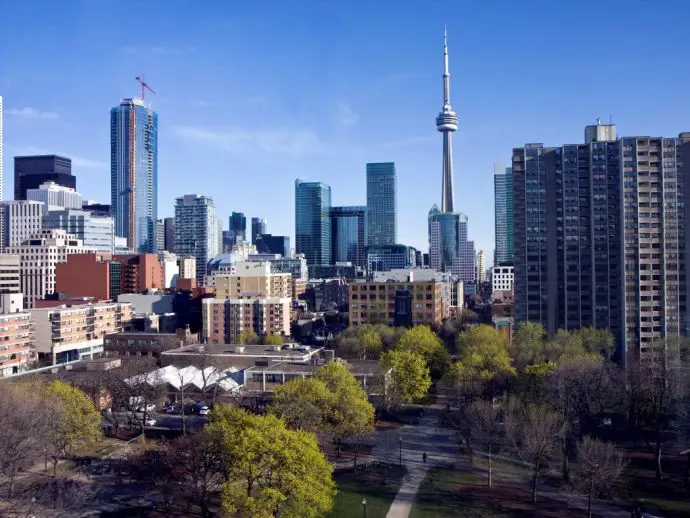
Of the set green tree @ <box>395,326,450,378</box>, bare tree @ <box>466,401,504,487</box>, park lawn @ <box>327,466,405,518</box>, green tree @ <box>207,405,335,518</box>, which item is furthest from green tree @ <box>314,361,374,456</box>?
green tree @ <box>395,326,450,378</box>

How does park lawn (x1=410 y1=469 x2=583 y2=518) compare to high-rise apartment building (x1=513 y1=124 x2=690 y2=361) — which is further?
high-rise apartment building (x1=513 y1=124 x2=690 y2=361)

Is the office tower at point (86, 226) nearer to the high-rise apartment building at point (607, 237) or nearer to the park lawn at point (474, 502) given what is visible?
the high-rise apartment building at point (607, 237)

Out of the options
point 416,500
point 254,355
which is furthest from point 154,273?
point 416,500

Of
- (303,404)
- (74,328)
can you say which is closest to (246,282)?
(74,328)

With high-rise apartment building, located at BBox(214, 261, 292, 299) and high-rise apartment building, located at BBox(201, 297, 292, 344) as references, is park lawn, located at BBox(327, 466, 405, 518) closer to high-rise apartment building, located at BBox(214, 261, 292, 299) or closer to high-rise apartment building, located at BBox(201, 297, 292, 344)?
high-rise apartment building, located at BBox(201, 297, 292, 344)

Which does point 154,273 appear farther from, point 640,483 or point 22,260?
point 640,483

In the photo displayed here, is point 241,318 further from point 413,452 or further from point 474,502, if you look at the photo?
point 474,502

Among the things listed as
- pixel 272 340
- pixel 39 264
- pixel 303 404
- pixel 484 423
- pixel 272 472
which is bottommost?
pixel 484 423
